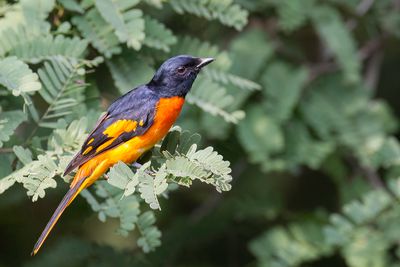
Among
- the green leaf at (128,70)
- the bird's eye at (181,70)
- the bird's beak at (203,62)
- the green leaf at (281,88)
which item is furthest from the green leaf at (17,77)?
the green leaf at (281,88)

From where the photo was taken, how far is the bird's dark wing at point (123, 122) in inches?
127

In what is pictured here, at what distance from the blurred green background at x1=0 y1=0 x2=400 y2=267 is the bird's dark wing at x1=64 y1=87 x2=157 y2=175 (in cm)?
17

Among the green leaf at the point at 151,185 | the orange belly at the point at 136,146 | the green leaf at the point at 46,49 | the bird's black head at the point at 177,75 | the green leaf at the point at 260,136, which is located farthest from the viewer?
the green leaf at the point at 260,136

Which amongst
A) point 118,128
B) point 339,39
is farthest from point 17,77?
point 339,39

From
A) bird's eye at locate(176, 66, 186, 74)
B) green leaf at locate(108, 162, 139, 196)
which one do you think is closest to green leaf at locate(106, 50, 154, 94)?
bird's eye at locate(176, 66, 186, 74)

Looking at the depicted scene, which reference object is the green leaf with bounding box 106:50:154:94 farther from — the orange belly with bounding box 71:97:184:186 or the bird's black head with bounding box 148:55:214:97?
the orange belly with bounding box 71:97:184:186

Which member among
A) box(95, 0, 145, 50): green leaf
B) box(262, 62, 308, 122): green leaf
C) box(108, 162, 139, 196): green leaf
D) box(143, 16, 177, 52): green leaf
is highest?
box(95, 0, 145, 50): green leaf

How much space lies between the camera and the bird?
315cm

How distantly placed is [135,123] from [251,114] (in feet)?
4.95

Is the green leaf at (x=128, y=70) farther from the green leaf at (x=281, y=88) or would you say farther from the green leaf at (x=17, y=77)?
the green leaf at (x=281, y=88)

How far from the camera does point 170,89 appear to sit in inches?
137

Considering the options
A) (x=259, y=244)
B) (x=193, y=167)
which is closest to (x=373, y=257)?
(x=259, y=244)

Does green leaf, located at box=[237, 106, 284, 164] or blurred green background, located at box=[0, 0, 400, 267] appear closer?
blurred green background, located at box=[0, 0, 400, 267]

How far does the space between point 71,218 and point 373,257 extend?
7.27 feet
